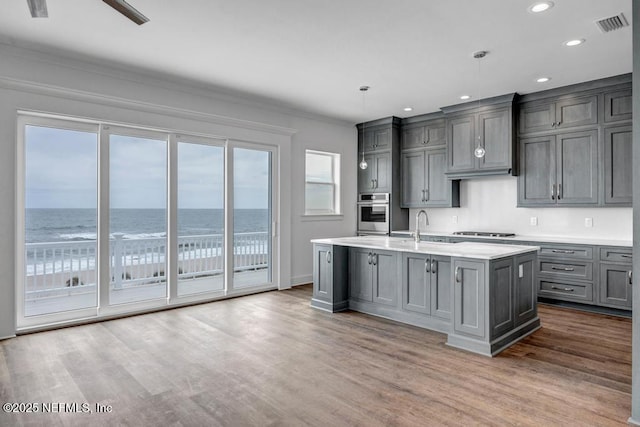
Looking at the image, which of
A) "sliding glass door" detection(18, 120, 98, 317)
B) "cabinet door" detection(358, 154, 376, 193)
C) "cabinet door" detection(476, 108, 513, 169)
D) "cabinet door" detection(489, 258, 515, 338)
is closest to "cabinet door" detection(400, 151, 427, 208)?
"cabinet door" detection(358, 154, 376, 193)

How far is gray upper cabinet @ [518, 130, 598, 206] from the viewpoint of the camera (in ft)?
16.1

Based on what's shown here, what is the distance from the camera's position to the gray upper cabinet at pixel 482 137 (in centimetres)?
548

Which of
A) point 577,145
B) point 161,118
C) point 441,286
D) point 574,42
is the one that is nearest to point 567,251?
point 577,145

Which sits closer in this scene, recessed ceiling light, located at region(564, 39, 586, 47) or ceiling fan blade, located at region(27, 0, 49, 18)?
ceiling fan blade, located at region(27, 0, 49, 18)

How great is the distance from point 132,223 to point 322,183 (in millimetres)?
3377

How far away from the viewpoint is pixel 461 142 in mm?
6023

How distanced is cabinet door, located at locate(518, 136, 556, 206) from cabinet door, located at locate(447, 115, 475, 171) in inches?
28.0

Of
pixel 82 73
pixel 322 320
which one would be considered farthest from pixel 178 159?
pixel 322 320

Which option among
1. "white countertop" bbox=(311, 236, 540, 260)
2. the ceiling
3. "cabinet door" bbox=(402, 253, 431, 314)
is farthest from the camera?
"cabinet door" bbox=(402, 253, 431, 314)

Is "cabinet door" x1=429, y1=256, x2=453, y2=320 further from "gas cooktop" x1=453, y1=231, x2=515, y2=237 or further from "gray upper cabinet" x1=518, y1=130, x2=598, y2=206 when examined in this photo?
"gray upper cabinet" x1=518, y1=130, x2=598, y2=206

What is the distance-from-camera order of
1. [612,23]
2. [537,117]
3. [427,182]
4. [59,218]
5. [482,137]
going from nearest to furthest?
[612,23]
[59,218]
[537,117]
[482,137]
[427,182]

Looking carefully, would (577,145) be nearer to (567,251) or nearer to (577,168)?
(577,168)

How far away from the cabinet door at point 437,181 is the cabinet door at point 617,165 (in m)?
2.13

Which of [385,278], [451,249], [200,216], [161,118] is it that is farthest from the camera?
[200,216]
